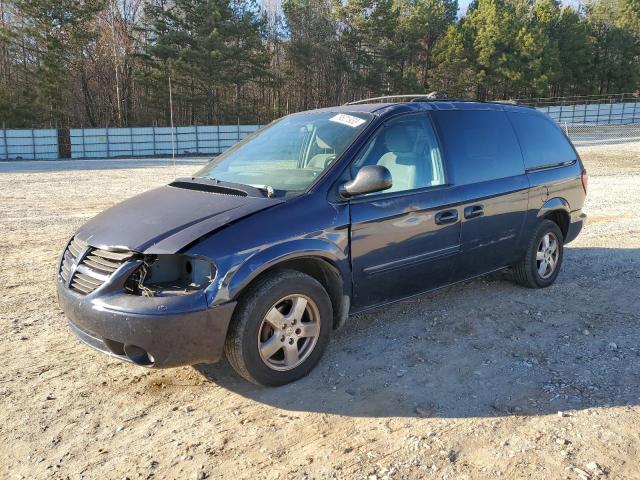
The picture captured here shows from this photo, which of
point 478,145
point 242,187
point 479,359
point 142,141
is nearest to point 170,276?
point 242,187

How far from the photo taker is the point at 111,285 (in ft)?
10.1

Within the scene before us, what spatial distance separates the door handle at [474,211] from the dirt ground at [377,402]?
93 centimetres

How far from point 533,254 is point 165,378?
3645mm

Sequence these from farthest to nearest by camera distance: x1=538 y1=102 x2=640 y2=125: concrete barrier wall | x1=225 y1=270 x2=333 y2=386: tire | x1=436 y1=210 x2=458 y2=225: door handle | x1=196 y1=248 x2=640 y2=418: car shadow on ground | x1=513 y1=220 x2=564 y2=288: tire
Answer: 1. x1=538 y1=102 x2=640 y2=125: concrete barrier wall
2. x1=513 y1=220 x2=564 y2=288: tire
3. x1=436 y1=210 x2=458 y2=225: door handle
4. x1=196 y1=248 x2=640 y2=418: car shadow on ground
5. x1=225 y1=270 x2=333 y2=386: tire

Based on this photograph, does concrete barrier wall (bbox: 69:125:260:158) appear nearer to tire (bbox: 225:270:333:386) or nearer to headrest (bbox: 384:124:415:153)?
headrest (bbox: 384:124:415:153)

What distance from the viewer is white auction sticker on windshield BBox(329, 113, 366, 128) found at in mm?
4034

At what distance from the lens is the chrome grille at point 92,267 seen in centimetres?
318

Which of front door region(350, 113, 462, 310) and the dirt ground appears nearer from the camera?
the dirt ground

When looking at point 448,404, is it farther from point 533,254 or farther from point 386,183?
point 533,254

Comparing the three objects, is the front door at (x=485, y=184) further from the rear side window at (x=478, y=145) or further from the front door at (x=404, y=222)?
the front door at (x=404, y=222)

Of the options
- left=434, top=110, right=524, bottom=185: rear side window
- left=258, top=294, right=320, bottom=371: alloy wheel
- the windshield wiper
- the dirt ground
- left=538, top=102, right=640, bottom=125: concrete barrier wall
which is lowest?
the dirt ground

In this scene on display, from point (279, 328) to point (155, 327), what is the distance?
0.78 m

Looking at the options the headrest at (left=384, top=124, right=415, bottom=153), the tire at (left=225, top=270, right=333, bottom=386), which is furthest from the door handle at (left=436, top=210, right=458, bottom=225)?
the tire at (left=225, top=270, right=333, bottom=386)

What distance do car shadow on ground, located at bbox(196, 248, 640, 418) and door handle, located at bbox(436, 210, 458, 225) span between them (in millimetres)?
918
